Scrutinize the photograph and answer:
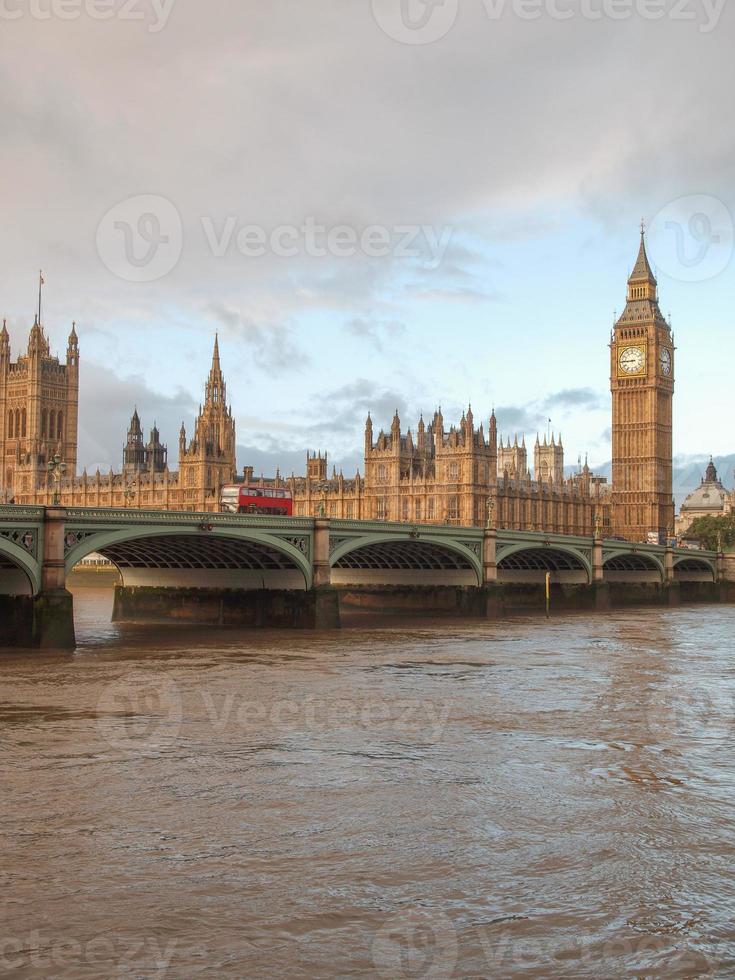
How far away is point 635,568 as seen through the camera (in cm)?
8069

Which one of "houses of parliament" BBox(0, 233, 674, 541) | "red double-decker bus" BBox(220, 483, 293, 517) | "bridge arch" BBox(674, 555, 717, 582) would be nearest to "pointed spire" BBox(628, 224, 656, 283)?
"houses of parliament" BBox(0, 233, 674, 541)

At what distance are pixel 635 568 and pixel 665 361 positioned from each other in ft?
125

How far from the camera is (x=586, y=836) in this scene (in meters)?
14.0

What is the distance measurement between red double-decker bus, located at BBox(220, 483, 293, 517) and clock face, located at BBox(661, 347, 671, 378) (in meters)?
62.2

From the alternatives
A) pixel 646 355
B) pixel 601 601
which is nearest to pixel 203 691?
pixel 601 601

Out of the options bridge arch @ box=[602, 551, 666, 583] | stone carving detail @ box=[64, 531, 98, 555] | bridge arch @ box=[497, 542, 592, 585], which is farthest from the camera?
bridge arch @ box=[602, 551, 666, 583]

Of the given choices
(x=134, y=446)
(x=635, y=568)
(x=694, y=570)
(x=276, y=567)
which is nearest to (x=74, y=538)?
(x=276, y=567)

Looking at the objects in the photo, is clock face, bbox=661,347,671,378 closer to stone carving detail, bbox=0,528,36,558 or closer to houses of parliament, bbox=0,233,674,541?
houses of parliament, bbox=0,233,674,541

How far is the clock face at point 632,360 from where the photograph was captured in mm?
110438

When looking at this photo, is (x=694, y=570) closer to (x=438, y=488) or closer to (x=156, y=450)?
(x=438, y=488)

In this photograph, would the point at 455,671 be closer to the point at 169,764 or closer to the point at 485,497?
the point at 169,764

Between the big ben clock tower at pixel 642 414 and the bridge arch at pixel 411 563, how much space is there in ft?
166

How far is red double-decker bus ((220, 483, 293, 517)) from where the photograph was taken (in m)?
56.8

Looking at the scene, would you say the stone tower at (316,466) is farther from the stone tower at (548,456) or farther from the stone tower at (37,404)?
the stone tower at (548,456)
